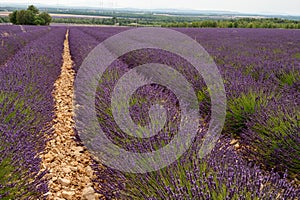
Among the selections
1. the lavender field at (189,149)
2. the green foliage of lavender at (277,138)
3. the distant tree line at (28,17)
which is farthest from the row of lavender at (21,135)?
the distant tree line at (28,17)

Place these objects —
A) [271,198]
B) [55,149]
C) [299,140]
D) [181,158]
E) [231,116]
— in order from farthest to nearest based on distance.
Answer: [231,116]
[55,149]
[299,140]
[181,158]
[271,198]

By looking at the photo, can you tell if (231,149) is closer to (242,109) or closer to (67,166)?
(242,109)

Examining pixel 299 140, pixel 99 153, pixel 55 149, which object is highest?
pixel 299 140

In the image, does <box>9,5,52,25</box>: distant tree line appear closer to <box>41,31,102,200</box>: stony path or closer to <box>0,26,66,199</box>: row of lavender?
<box>0,26,66,199</box>: row of lavender

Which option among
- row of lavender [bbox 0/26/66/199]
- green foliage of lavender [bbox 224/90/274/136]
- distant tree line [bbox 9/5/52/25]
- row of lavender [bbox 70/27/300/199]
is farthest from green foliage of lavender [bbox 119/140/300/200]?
distant tree line [bbox 9/5/52/25]

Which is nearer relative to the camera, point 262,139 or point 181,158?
point 181,158

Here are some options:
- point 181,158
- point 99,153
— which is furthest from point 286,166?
point 99,153

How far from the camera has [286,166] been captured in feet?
6.84

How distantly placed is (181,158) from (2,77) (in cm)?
224

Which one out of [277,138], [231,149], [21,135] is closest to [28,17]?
[21,135]

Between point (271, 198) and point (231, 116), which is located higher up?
point (271, 198)

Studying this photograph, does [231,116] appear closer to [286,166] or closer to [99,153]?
[286,166]

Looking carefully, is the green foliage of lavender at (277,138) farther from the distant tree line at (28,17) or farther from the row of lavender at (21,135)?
the distant tree line at (28,17)

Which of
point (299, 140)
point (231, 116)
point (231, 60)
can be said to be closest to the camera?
point (299, 140)
